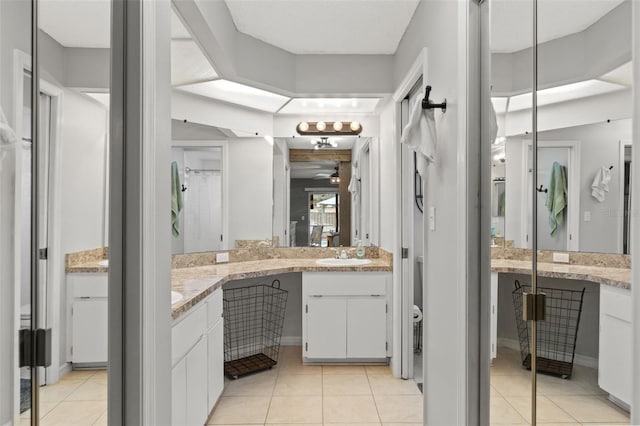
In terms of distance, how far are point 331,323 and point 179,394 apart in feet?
5.47

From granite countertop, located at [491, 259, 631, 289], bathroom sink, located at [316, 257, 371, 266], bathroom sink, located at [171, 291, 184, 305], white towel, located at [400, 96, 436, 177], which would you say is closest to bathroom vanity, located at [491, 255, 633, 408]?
granite countertop, located at [491, 259, 631, 289]

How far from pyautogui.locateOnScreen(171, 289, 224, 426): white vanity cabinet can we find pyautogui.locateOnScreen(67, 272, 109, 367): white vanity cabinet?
1.54 feet

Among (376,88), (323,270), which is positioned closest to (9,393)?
(323,270)

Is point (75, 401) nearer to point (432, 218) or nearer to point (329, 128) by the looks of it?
point (432, 218)

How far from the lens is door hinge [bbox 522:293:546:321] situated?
1220 mm

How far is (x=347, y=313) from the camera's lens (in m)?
3.26

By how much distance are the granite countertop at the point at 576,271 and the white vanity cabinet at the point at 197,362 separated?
142cm

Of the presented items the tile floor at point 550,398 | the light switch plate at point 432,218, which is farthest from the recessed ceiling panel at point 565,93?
the light switch plate at point 432,218

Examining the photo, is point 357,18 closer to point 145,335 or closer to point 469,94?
point 469,94

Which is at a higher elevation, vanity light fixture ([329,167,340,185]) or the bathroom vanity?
vanity light fixture ([329,167,340,185])

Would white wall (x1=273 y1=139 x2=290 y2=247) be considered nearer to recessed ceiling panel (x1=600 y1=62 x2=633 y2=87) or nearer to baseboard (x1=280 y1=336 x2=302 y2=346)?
baseboard (x1=280 y1=336 x2=302 y2=346)

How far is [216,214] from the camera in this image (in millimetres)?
3338

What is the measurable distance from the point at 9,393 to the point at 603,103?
1485 millimetres

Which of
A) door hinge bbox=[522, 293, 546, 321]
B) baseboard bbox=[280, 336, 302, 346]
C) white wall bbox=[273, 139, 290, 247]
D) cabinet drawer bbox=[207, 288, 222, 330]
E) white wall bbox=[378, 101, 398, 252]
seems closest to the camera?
door hinge bbox=[522, 293, 546, 321]
